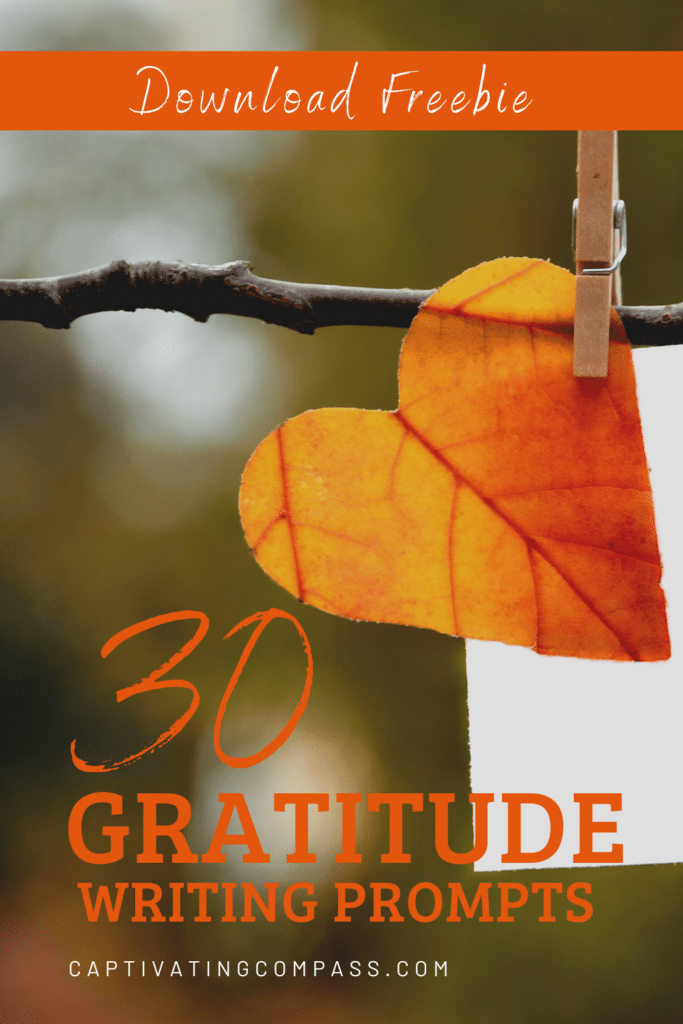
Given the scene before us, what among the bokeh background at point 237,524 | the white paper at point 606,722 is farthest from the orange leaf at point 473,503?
the bokeh background at point 237,524

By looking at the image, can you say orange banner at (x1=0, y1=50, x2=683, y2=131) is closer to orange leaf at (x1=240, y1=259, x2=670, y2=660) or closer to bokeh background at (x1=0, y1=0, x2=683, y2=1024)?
orange leaf at (x1=240, y1=259, x2=670, y2=660)

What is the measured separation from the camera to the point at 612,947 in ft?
1.75

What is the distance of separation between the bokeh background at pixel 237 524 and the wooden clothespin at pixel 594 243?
0.33 metres

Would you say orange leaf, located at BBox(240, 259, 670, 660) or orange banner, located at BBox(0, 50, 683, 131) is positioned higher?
orange banner, located at BBox(0, 50, 683, 131)

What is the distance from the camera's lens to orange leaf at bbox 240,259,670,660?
0.24 metres

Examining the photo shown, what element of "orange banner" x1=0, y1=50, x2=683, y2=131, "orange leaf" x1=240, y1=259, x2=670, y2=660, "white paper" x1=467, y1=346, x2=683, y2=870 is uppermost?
"orange banner" x1=0, y1=50, x2=683, y2=131

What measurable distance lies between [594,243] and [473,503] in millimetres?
89

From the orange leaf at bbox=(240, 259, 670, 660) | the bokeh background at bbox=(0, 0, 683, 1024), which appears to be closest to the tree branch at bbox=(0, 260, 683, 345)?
the orange leaf at bbox=(240, 259, 670, 660)

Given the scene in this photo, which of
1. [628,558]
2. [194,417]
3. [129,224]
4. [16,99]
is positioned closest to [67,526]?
[194,417]

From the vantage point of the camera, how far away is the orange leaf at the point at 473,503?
24 cm

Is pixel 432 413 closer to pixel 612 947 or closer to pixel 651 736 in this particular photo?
pixel 651 736

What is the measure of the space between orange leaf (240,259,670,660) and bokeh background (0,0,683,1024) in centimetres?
27

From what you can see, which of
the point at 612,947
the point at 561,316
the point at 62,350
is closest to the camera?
the point at 561,316

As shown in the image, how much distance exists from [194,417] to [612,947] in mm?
534
